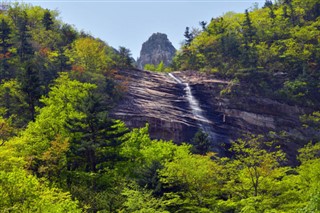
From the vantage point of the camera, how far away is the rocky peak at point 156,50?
114 m

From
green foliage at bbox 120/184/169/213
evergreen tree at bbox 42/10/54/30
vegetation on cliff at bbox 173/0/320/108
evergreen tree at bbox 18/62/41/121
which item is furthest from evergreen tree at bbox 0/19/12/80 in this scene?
Result: green foliage at bbox 120/184/169/213

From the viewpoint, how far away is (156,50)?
117m

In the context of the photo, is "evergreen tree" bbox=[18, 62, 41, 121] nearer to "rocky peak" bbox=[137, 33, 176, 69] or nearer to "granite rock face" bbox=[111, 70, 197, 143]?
"granite rock face" bbox=[111, 70, 197, 143]

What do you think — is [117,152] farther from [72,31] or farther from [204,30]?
[204,30]

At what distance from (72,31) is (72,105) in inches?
1389

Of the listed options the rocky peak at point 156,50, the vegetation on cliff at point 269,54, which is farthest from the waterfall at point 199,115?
the rocky peak at point 156,50

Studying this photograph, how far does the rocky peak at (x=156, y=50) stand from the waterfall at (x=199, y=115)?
5930cm

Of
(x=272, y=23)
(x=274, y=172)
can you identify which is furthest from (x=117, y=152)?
(x=272, y=23)

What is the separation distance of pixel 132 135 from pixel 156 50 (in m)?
84.0

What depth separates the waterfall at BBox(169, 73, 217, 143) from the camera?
47.3 meters

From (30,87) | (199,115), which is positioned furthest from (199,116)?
(30,87)

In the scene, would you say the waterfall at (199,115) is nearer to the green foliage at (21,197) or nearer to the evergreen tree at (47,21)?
the evergreen tree at (47,21)

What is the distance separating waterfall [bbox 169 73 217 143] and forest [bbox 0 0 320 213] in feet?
A: 17.4

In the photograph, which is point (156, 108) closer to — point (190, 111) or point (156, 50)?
point (190, 111)
